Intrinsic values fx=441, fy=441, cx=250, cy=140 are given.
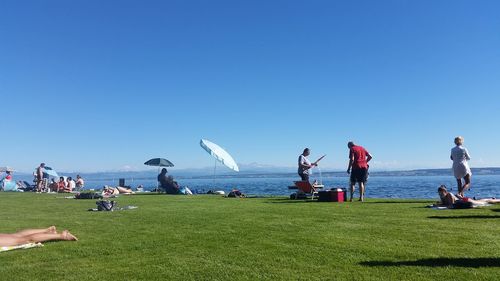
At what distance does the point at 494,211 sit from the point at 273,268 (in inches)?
301

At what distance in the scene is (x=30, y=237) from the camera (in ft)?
24.3

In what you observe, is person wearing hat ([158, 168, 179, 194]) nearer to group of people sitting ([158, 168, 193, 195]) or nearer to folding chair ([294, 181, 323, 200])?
group of people sitting ([158, 168, 193, 195])

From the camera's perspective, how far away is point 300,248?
20.9 feet

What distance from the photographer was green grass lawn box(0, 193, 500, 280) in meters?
5.06

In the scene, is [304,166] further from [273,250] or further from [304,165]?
[273,250]

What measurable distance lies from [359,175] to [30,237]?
1133cm

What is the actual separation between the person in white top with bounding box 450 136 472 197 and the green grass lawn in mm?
4415

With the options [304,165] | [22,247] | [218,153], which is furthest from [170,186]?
[22,247]

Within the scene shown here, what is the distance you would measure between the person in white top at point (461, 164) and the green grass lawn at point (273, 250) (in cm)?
441

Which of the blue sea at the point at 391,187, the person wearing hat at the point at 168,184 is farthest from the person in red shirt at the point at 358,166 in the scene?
the person wearing hat at the point at 168,184

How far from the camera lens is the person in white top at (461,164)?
1423 cm

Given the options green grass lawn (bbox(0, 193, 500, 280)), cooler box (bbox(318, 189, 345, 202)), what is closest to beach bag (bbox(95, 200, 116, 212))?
green grass lawn (bbox(0, 193, 500, 280))

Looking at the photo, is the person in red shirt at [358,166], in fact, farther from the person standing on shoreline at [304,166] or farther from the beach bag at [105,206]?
the beach bag at [105,206]

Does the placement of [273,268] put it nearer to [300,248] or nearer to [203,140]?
[300,248]
